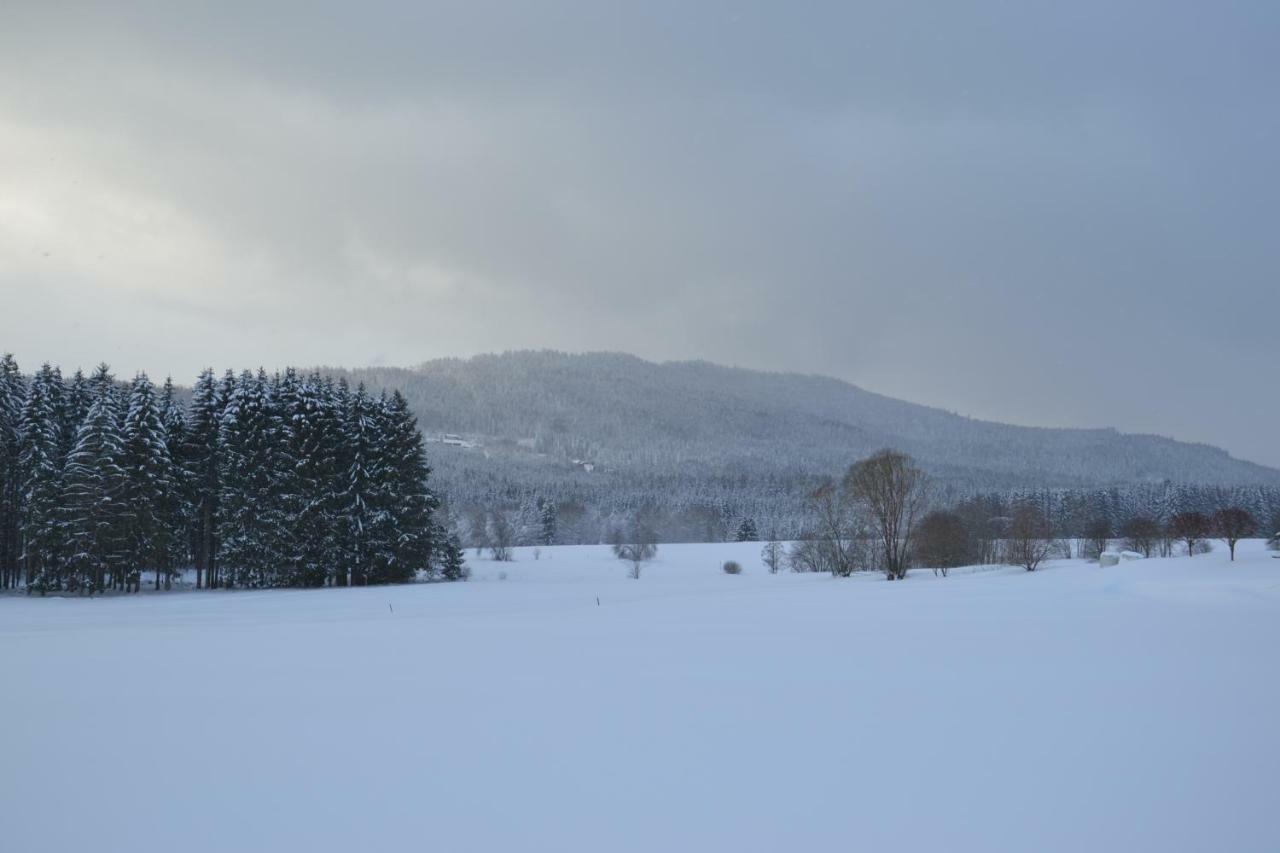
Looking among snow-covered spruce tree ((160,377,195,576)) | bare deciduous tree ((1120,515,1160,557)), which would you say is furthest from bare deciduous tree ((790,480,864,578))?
snow-covered spruce tree ((160,377,195,576))

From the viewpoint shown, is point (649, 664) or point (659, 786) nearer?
point (659, 786)

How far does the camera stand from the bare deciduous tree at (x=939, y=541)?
61.0 meters

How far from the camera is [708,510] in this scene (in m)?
150

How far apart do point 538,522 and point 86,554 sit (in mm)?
85246

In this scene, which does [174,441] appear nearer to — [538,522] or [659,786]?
[659,786]

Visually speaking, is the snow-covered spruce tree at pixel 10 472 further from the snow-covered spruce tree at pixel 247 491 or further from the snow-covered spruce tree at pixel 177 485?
the snow-covered spruce tree at pixel 247 491

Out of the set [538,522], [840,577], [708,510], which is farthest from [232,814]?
[708,510]

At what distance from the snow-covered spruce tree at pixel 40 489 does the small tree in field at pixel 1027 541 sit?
57163mm

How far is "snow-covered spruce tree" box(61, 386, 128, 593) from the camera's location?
124 ft

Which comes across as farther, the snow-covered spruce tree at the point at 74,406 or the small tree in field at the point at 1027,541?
the small tree in field at the point at 1027,541

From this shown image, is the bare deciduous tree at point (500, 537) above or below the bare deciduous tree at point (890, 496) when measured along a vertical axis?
below

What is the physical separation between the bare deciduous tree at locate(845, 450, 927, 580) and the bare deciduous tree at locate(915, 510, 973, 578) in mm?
6629

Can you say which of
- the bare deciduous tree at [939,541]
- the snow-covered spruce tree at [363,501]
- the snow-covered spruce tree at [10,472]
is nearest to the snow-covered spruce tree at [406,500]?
the snow-covered spruce tree at [363,501]

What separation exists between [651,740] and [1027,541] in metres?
53.3
